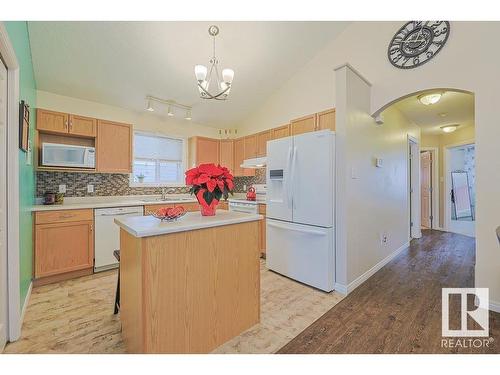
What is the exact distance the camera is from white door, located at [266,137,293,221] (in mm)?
2834

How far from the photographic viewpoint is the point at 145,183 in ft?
13.6

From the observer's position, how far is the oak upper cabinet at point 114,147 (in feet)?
11.0

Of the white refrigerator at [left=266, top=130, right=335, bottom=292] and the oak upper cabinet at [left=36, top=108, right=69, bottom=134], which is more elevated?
the oak upper cabinet at [left=36, top=108, right=69, bottom=134]

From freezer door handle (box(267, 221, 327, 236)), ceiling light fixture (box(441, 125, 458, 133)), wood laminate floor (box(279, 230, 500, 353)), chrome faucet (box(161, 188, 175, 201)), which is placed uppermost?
ceiling light fixture (box(441, 125, 458, 133))

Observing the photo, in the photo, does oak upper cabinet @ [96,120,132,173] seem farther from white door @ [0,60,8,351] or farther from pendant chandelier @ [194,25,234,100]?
white door @ [0,60,8,351]

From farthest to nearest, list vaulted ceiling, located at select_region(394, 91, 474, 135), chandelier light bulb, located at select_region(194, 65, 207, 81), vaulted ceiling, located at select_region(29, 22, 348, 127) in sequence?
vaulted ceiling, located at select_region(394, 91, 474, 135) → vaulted ceiling, located at select_region(29, 22, 348, 127) → chandelier light bulb, located at select_region(194, 65, 207, 81)

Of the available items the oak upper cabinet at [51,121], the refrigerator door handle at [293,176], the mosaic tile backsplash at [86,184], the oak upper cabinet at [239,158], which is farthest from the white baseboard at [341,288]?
the oak upper cabinet at [51,121]

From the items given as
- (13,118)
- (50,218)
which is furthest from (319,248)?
(50,218)

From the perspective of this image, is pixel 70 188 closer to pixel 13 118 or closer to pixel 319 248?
pixel 13 118

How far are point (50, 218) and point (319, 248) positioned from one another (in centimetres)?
312

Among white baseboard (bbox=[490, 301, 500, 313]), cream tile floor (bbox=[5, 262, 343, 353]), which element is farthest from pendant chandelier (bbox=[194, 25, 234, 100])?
white baseboard (bbox=[490, 301, 500, 313])

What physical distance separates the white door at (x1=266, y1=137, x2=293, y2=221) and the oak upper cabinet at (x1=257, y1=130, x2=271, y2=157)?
115 centimetres

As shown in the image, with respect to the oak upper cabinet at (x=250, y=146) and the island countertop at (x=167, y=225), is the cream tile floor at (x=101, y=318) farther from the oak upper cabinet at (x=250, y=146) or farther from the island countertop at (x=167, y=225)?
the oak upper cabinet at (x=250, y=146)

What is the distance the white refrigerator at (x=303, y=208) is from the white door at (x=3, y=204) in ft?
8.15
